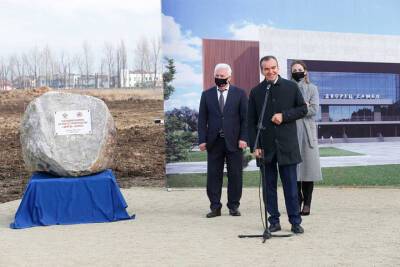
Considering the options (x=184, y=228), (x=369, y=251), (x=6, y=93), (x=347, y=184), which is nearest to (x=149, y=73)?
(x=6, y=93)

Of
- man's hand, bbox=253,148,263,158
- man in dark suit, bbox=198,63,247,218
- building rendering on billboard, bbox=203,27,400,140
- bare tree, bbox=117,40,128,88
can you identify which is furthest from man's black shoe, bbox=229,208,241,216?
bare tree, bbox=117,40,128,88

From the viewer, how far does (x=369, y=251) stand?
4.64m

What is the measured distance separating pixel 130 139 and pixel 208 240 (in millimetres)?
7258

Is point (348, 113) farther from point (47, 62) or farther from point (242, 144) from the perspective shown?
point (47, 62)

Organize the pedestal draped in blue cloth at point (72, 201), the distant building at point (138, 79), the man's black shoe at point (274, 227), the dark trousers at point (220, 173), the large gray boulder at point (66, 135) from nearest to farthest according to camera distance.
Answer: the man's black shoe at point (274, 227) → the pedestal draped in blue cloth at point (72, 201) → the large gray boulder at point (66, 135) → the dark trousers at point (220, 173) → the distant building at point (138, 79)

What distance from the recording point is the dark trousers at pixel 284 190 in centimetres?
539

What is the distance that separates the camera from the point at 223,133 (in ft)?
21.2

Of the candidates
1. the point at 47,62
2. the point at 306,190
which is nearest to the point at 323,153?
the point at 306,190

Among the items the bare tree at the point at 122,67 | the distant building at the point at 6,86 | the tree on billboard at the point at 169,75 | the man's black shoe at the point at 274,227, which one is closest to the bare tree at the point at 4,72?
the distant building at the point at 6,86

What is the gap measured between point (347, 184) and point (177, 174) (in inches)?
94.7

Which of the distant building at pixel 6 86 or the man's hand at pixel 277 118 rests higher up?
the distant building at pixel 6 86

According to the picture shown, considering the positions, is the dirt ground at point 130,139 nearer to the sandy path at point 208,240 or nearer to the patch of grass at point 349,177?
the patch of grass at point 349,177

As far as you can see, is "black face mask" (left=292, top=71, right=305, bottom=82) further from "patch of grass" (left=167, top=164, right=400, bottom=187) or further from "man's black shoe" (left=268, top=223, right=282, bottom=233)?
"patch of grass" (left=167, top=164, right=400, bottom=187)

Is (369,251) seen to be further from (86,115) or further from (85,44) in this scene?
(85,44)
